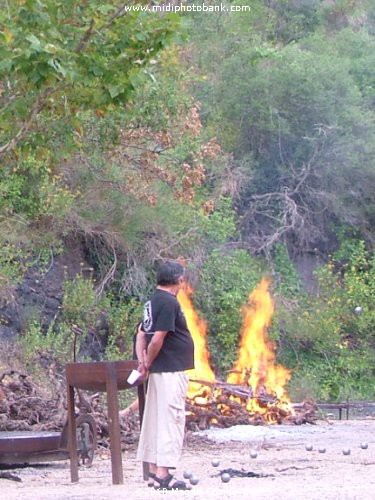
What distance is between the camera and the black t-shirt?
8.56m

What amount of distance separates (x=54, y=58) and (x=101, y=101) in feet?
3.91

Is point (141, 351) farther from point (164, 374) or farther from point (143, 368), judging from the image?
point (164, 374)

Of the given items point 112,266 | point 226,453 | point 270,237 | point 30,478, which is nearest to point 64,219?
point 112,266

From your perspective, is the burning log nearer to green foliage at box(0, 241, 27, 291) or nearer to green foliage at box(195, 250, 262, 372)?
green foliage at box(0, 241, 27, 291)

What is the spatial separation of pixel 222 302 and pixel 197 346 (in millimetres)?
3492

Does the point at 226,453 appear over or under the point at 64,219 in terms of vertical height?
under

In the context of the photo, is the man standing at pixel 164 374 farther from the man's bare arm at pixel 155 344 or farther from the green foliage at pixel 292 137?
the green foliage at pixel 292 137

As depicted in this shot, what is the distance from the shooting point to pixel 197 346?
1933 centimetres

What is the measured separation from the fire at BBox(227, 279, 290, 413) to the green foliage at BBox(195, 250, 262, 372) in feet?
0.96

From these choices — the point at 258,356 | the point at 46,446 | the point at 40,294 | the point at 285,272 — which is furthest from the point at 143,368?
the point at 285,272

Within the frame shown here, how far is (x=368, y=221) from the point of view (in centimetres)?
2731

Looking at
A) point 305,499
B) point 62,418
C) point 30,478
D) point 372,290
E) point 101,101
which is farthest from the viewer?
point 372,290

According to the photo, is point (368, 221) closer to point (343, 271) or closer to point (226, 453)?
point (343, 271)

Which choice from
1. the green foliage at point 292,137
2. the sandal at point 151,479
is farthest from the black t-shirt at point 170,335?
the green foliage at point 292,137
